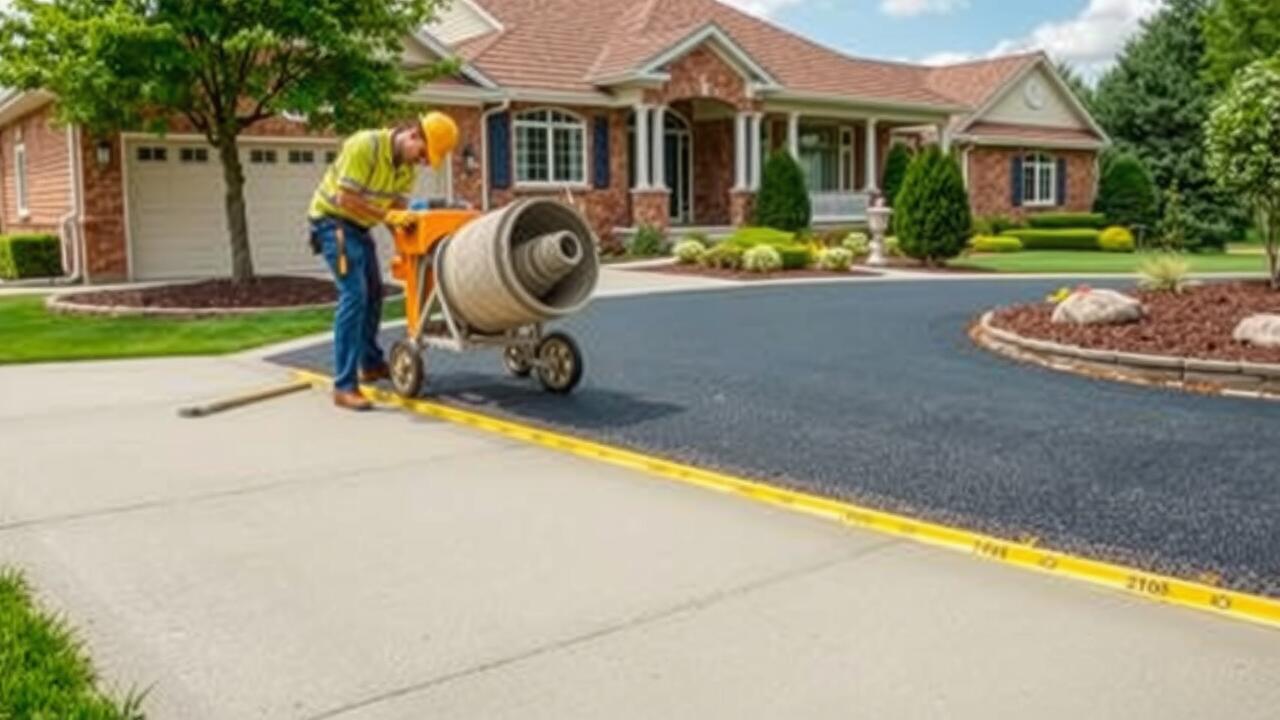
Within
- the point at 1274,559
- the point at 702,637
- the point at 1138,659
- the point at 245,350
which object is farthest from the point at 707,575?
the point at 245,350

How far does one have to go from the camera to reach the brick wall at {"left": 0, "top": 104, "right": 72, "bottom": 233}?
893 inches

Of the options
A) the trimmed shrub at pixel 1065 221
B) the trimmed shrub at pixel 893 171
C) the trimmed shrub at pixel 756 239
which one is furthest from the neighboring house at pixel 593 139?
the trimmed shrub at pixel 756 239

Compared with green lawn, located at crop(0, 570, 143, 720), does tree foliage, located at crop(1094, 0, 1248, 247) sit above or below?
above

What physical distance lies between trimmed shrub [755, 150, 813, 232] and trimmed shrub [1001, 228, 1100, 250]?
324 inches

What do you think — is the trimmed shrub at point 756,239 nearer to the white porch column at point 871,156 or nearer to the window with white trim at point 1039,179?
the white porch column at point 871,156

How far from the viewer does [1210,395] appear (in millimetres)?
8656

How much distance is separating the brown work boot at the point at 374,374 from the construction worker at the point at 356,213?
66 cm

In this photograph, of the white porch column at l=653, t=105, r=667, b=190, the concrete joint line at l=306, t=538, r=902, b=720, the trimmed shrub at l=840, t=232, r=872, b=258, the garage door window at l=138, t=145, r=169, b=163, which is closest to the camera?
the concrete joint line at l=306, t=538, r=902, b=720

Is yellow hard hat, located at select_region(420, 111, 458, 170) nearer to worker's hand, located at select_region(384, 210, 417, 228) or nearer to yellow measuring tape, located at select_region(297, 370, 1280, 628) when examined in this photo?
worker's hand, located at select_region(384, 210, 417, 228)

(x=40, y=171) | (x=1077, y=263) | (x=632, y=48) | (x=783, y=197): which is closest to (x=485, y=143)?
(x=632, y=48)

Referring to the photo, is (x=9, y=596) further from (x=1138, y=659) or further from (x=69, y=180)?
(x=69, y=180)

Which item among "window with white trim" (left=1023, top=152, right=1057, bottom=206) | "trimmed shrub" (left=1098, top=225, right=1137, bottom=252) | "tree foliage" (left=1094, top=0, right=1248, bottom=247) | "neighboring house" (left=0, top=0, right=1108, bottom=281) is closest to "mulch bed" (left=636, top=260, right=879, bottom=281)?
"neighboring house" (left=0, top=0, right=1108, bottom=281)

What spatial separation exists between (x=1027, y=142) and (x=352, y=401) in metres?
34.5

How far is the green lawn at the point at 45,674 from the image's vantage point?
3.49 m
